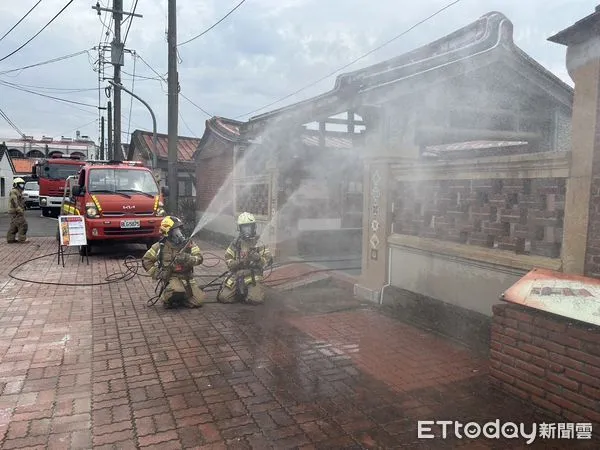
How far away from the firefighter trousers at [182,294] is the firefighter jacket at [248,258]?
23.6 inches

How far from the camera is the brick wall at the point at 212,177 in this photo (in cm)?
1235

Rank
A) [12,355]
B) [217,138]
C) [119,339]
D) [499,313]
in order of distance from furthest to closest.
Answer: [217,138]
[119,339]
[12,355]
[499,313]

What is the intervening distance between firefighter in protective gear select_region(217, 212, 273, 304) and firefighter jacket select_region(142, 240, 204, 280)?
56 centimetres

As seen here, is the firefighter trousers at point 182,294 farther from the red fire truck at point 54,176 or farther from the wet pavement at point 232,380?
the red fire truck at point 54,176

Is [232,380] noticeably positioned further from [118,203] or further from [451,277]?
[118,203]

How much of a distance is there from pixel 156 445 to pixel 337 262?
665cm

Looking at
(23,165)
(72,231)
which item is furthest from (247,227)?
(23,165)

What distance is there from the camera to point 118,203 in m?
10.3

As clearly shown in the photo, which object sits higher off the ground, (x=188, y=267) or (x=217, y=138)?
(x=217, y=138)

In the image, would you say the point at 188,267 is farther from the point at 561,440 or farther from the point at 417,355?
the point at 561,440

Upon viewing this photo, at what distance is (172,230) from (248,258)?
113 cm

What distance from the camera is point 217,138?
12641 mm

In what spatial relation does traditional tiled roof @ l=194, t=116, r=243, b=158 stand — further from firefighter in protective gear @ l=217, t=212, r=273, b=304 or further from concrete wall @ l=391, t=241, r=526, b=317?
concrete wall @ l=391, t=241, r=526, b=317

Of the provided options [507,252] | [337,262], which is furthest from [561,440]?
[337,262]
